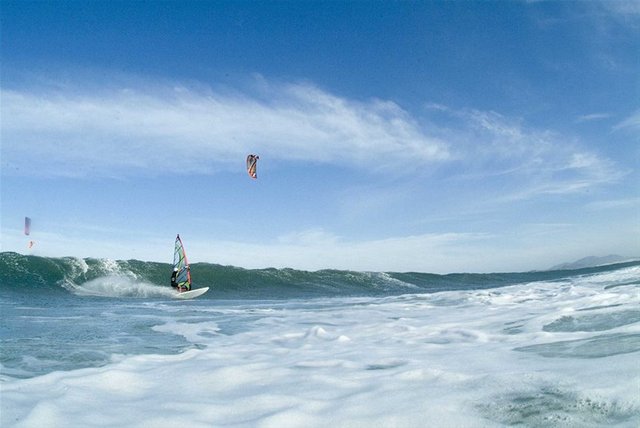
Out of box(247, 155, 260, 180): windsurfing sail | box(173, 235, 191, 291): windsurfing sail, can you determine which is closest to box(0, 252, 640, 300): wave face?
box(173, 235, 191, 291): windsurfing sail

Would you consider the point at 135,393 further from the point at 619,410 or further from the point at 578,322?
the point at 578,322

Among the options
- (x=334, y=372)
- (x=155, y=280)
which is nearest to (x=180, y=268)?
(x=155, y=280)

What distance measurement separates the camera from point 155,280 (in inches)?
832

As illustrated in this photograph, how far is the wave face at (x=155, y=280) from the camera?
1750 cm

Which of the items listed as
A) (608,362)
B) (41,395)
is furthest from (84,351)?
(608,362)

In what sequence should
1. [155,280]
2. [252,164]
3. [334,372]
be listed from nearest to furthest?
1. [334,372]
2. [252,164]
3. [155,280]

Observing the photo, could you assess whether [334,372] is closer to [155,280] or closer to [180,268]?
[180,268]

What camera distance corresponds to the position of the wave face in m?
17.5

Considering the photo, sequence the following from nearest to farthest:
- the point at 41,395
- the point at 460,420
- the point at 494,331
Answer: the point at 460,420 → the point at 41,395 → the point at 494,331

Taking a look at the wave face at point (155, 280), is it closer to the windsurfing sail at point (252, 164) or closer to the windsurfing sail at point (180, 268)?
the windsurfing sail at point (180, 268)

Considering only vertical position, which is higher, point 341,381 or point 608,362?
point 608,362

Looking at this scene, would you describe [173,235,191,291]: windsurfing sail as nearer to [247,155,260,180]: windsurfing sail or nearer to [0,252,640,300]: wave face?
[0,252,640,300]: wave face

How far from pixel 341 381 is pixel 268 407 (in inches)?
29.6

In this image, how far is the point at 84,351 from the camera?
16.1 feet
